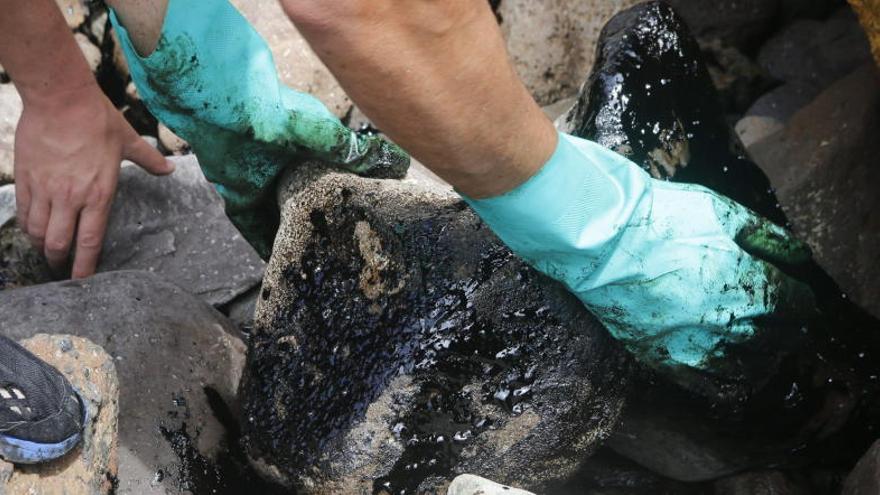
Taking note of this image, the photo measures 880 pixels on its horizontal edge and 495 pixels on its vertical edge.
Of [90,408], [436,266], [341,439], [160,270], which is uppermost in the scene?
[436,266]

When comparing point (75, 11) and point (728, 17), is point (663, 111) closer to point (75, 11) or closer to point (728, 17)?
point (728, 17)

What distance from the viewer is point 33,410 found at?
171 centimetres

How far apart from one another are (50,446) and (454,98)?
1.02 meters

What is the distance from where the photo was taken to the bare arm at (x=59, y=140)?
2.45 meters

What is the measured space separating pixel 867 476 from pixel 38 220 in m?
2.30

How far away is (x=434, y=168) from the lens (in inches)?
63.2

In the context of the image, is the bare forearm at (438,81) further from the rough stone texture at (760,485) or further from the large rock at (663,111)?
the rough stone texture at (760,485)

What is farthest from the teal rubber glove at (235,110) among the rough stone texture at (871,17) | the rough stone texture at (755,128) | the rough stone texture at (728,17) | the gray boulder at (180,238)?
the rough stone texture at (728,17)

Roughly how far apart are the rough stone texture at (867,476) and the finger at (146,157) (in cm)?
Result: 216

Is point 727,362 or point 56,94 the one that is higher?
point 56,94

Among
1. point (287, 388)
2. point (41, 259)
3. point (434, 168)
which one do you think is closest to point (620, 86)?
point (434, 168)

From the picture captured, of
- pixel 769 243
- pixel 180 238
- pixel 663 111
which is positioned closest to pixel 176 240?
pixel 180 238

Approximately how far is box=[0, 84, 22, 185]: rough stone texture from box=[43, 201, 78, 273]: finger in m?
0.40

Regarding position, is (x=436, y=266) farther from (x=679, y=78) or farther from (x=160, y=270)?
(x=160, y=270)
